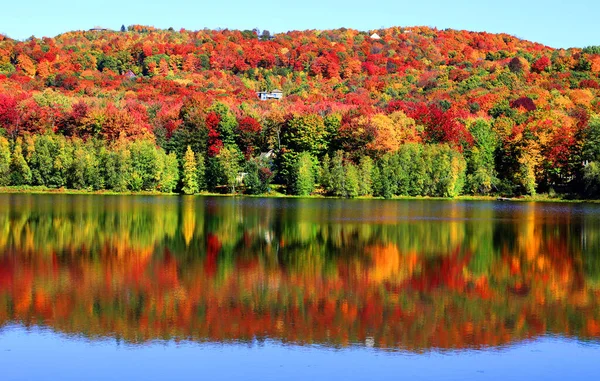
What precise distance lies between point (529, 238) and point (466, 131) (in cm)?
4199

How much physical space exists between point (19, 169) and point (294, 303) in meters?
53.1

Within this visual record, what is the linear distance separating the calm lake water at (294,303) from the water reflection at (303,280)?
0.05 meters

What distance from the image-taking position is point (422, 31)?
14675 cm

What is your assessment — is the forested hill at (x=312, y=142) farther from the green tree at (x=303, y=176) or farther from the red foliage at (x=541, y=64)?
the red foliage at (x=541, y=64)

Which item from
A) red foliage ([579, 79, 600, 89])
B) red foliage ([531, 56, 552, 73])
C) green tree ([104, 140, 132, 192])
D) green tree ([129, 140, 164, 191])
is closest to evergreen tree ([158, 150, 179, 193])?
green tree ([129, 140, 164, 191])

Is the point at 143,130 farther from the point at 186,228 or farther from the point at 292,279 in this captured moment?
the point at 292,279

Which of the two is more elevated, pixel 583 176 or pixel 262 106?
pixel 262 106

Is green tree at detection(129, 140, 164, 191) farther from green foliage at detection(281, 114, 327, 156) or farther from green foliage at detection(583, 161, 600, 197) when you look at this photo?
green foliage at detection(583, 161, 600, 197)

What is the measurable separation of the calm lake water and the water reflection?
5cm

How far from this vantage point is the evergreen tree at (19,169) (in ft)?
211

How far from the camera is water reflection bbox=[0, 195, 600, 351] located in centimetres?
1452

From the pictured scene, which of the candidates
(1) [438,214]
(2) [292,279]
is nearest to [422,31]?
(1) [438,214]

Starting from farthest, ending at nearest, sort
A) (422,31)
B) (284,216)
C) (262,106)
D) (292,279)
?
(422,31) → (262,106) → (284,216) → (292,279)

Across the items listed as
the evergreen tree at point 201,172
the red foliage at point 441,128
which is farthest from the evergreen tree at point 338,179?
the red foliage at point 441,128
